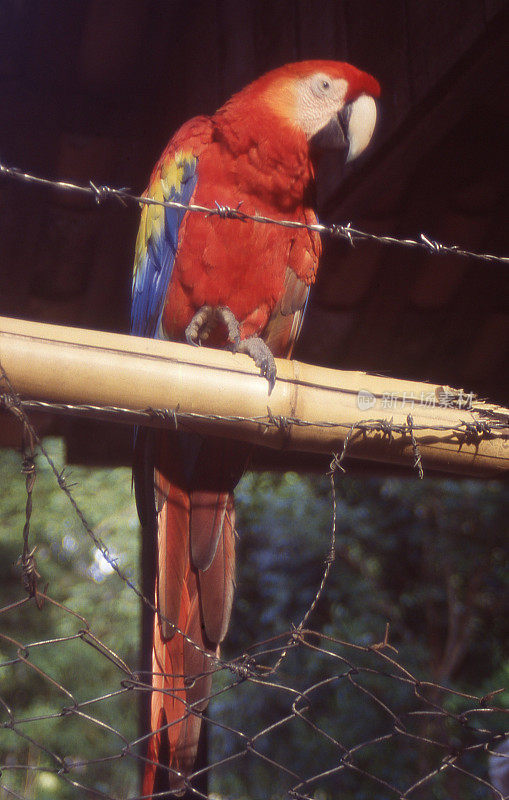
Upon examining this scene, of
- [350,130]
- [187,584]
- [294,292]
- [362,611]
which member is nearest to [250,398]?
[187,584]

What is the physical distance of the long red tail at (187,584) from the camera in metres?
0.91

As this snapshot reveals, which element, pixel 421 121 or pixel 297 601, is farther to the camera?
pixel 297 601

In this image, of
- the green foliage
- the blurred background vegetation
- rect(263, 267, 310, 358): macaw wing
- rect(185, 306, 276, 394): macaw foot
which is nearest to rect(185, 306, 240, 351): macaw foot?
rect(185, 306, 276, 394): macaw foot

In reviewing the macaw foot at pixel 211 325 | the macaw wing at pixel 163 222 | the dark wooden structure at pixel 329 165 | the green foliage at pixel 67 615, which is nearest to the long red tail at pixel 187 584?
the macaw foot at pixel 211 325

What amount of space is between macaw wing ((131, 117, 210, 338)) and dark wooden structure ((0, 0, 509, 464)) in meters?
0.26

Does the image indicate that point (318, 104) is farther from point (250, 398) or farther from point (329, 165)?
point (250, 398)

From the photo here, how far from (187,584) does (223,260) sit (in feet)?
1.90

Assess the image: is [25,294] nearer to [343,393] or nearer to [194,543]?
[194,543]

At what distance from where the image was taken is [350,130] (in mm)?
1338

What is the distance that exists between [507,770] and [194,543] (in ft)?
4.10

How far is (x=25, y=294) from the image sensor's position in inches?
66.8

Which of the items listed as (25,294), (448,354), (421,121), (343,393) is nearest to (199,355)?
(343,393)

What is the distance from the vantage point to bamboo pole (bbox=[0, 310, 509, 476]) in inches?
28.3

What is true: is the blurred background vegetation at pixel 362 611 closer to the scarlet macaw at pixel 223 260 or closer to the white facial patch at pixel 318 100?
the scarlet macaw at pixel 223 260
